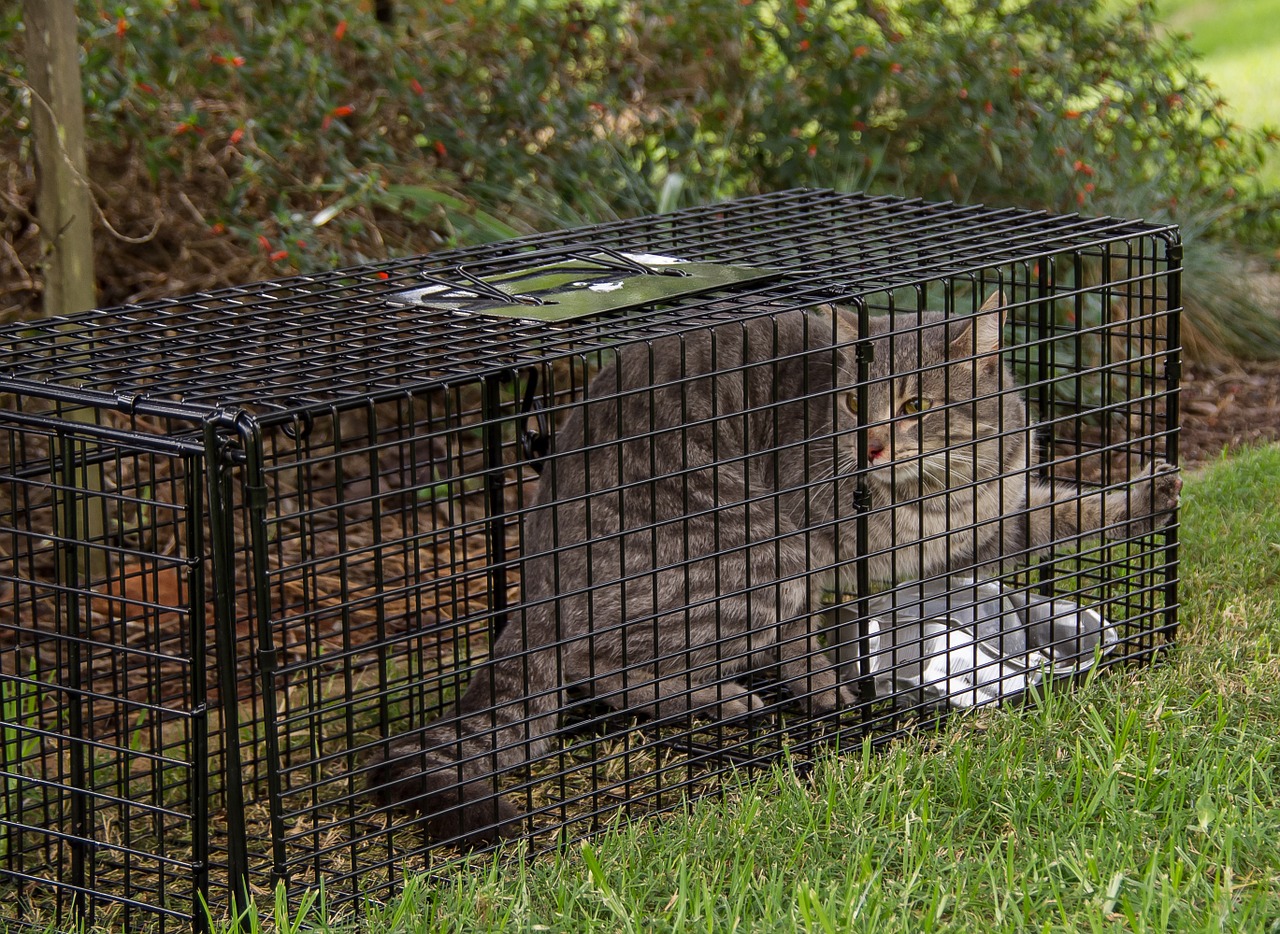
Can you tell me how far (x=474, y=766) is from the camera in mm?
3230

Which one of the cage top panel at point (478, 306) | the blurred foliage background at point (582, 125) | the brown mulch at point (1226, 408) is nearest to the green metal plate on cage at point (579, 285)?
the cage top panel at point (478, 306)

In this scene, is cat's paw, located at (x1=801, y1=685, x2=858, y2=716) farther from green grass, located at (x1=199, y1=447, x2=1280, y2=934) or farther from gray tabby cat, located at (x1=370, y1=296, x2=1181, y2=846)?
green grass, located at (x1=199, y1=447, x2=1280, y2=934)

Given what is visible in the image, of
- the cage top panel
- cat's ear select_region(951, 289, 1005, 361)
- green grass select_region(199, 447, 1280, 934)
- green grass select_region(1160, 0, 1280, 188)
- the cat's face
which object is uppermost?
green grass select_region(1160, 0, 1280, 188)

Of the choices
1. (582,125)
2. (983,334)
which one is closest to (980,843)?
(983,334)

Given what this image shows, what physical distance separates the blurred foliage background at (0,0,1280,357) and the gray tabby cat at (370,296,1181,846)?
1.93 metres

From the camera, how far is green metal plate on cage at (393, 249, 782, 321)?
3.26 meters

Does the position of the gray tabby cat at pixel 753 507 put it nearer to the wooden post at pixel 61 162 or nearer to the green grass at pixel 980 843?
the green grass at pixel 980 843

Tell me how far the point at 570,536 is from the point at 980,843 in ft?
3.94

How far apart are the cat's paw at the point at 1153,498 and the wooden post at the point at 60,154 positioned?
2884mm

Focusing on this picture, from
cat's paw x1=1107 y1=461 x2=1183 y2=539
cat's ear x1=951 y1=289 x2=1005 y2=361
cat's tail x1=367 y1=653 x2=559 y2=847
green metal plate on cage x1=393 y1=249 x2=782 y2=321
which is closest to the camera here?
cat's tail x1=367 y1=653 x2=559 y2=847

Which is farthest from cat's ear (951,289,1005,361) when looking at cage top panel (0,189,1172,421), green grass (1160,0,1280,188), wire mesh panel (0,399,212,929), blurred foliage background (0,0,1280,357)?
green grass (1160,0,1280,188)

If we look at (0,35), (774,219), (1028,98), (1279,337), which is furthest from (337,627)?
(1279,337)

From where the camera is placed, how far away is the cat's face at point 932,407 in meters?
3.69

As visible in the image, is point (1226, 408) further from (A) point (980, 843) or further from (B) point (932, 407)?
(A) point (980, 843)
